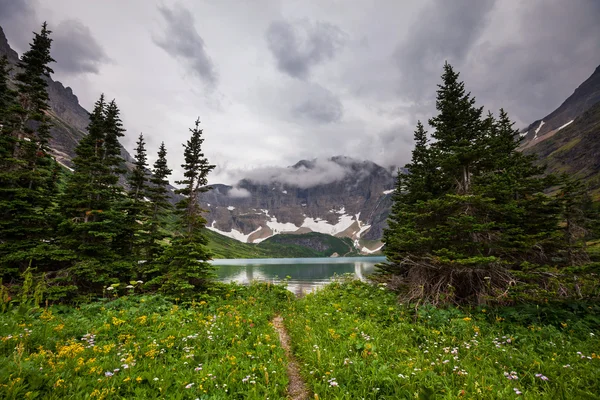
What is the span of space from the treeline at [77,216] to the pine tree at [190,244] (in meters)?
0.06

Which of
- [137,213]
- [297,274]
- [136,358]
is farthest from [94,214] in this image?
[297,274]

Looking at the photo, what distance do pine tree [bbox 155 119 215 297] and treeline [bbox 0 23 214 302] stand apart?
57 millimetres

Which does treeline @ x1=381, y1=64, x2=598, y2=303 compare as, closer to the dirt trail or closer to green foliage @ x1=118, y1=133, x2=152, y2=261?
the dirt trail

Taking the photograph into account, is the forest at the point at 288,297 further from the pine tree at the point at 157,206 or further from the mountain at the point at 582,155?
the mountain at the point at 582,155

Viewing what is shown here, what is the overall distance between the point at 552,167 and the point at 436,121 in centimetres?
22789

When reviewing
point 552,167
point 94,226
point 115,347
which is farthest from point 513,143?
point 552,167

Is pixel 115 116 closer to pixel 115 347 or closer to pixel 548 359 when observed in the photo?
pixel 115 347

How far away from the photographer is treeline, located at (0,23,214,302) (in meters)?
12.5

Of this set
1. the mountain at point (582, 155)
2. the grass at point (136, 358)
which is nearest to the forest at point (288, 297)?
the grass at point (136, 358)

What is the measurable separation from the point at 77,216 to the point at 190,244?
6942 millimetres

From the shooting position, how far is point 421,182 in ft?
55.7

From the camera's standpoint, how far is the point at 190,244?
14.0 m

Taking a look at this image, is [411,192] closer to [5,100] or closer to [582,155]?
[5,100]

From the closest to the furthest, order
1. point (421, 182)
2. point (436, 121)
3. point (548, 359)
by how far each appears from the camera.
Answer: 1. point (548, 359)
2. point (436, 121)
3. point (421, 182)
